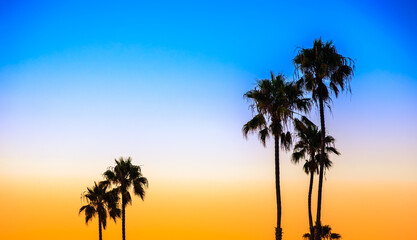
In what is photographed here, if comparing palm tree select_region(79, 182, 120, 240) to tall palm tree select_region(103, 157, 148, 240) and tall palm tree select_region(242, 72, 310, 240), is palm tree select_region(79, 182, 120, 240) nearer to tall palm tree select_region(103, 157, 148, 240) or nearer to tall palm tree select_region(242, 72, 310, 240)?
tall palm tree select_region(103, 157, 148, 240)

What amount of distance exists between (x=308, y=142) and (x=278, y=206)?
1273cm

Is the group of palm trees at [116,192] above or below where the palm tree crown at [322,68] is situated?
below

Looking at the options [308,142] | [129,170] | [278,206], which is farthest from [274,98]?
[129,170]

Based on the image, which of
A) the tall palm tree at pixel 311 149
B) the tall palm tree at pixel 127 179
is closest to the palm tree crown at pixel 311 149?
the tall palm tree at pixel 311 149

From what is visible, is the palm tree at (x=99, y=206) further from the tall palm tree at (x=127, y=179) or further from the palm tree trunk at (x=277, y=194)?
the palm tree trunk at (x=277, y=194)

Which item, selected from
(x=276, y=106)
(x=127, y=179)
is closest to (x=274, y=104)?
(x=276, y=106)

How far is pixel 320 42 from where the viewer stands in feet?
116

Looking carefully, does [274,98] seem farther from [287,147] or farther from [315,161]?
[315,161]

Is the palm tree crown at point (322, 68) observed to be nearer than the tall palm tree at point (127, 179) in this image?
Yes

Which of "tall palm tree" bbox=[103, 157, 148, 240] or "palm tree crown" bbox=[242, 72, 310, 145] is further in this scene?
"tall palm tree" bbox=[103, 157, 148, 240]

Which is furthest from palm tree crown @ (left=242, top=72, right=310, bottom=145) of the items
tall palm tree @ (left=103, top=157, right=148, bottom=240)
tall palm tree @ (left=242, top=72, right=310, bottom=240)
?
tall palm tree @ (left=103, top=157, right=148, bottom=240)

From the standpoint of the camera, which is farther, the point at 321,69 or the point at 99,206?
the point at 99,206

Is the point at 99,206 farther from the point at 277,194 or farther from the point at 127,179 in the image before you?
the point at 277,194

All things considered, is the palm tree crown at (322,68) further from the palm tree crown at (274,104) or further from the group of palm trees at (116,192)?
the group of palm trees at (116,192)
